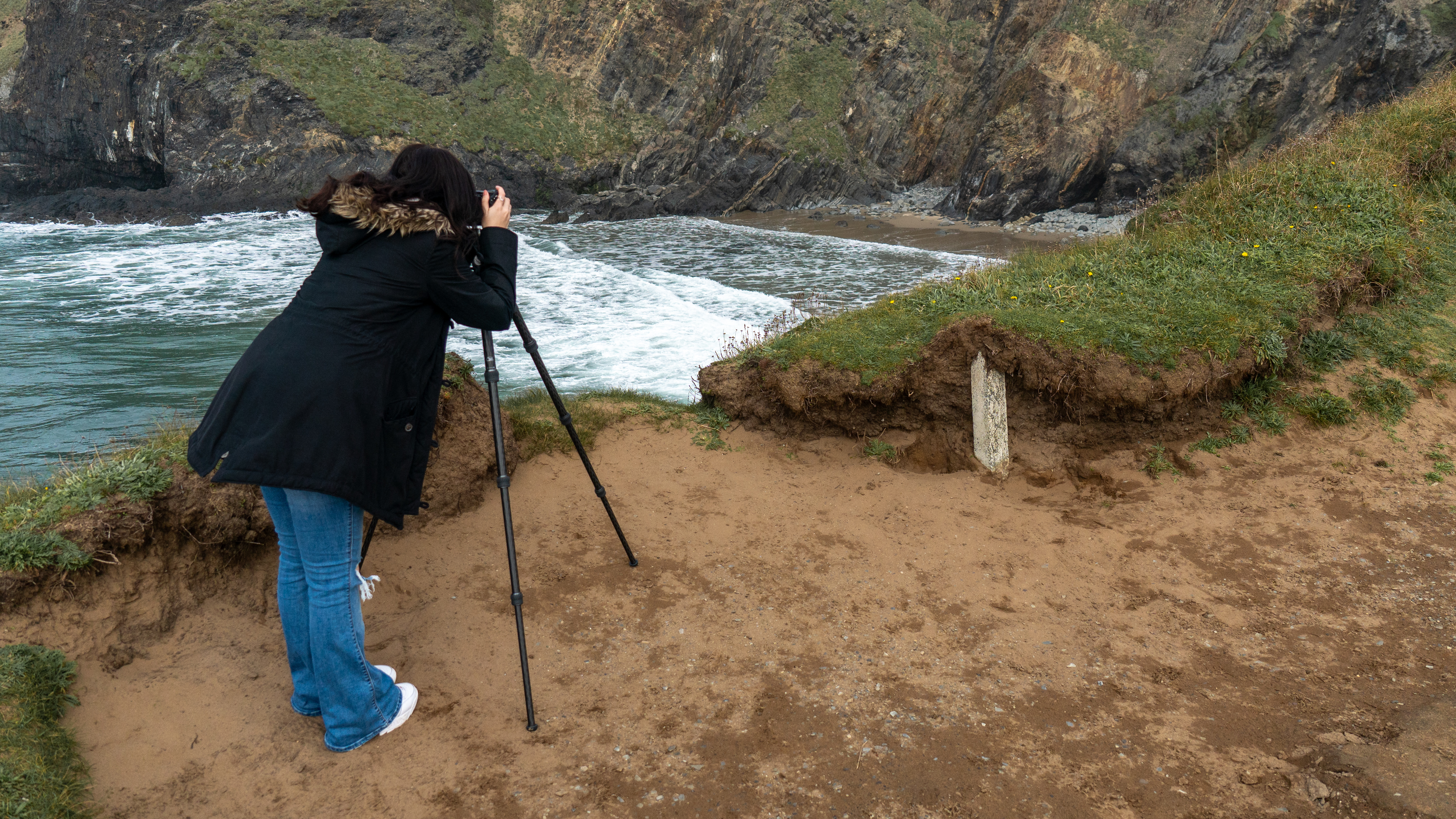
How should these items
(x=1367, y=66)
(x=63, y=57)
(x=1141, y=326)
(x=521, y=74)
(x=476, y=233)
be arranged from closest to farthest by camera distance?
(x=476, y=233), (x=1141, y=326), (x=1367, y=66), (x=63, y=57), (x=521, y=74)

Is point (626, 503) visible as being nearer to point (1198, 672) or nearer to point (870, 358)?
point (870, 358)

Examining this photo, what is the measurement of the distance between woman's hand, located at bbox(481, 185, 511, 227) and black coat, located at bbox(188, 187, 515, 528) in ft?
1.15

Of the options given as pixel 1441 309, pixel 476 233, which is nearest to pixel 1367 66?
pixel 1441 309

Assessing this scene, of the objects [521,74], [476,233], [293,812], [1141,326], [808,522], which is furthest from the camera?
[521,74]

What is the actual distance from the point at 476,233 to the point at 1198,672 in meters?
4.19

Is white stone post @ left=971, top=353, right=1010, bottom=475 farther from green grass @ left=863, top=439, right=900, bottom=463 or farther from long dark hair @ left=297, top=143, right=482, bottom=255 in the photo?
long dark hair @ left=297, top=143, right=482, bottom=255

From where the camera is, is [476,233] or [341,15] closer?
[476,233]

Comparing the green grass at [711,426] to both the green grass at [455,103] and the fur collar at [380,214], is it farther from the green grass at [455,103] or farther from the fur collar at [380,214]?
the green grass at [455,103]

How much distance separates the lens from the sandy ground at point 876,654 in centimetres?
323

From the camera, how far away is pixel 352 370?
2.99 m

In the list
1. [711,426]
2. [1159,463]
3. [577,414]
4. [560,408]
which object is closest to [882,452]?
[711,426]

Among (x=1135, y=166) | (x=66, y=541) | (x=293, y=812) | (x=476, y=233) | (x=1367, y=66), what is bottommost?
(x=293, y=812)

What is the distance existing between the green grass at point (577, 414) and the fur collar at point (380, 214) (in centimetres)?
263

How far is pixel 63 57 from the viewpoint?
36.5 m
